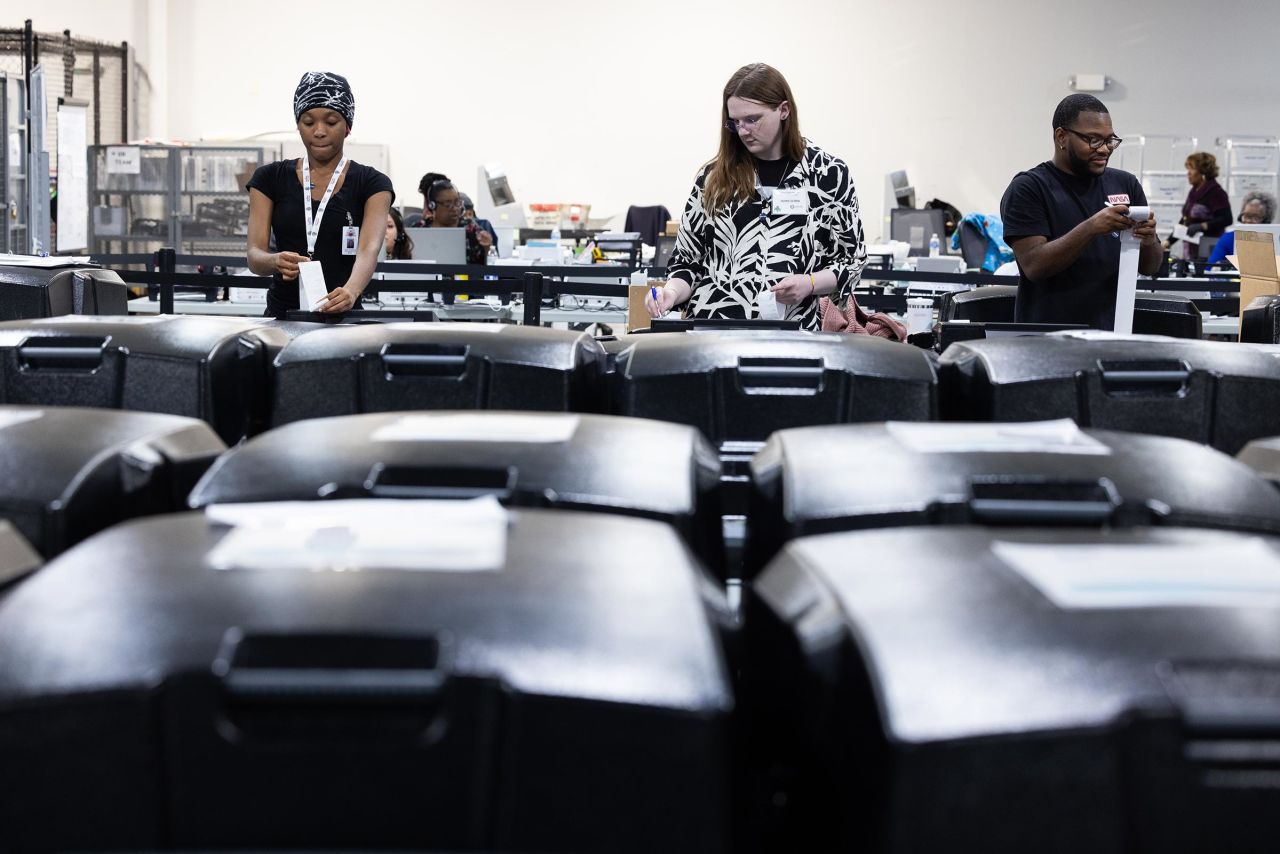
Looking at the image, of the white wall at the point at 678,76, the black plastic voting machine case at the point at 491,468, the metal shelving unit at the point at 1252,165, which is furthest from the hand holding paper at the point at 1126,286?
the white wall at the point at 678,76

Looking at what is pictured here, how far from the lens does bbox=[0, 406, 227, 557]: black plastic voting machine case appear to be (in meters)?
0.90

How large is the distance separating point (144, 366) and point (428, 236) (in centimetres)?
610

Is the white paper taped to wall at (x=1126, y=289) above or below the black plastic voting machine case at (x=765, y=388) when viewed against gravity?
above

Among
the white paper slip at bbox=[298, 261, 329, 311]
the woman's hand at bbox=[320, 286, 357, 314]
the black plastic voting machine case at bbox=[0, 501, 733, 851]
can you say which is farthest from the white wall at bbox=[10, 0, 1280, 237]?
the black plastic voting machine case at bbox=[0, 501, 733, 851]

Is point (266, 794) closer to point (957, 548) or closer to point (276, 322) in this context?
point (957, 548)

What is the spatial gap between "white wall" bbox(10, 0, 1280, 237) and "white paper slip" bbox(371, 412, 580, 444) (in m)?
12.0

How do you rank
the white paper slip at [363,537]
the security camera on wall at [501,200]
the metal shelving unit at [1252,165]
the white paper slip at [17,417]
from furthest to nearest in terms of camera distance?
the metal shelving unit at [1252,165], the security camera on wall at [501,200], the white paper slip at [17,417], the white paper slip at [363,537]

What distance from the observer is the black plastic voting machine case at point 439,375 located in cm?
136

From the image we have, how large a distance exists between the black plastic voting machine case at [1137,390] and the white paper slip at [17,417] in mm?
880

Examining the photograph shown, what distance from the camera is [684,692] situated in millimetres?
610

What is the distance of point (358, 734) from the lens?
0.61 meters

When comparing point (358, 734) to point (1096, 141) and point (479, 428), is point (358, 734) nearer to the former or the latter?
point (479, 428)

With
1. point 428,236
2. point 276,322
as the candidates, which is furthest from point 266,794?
point 428,236

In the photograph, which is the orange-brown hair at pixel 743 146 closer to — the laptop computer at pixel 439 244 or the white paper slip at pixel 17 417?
the white paper slip at pixel 17 417
